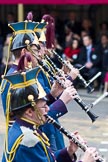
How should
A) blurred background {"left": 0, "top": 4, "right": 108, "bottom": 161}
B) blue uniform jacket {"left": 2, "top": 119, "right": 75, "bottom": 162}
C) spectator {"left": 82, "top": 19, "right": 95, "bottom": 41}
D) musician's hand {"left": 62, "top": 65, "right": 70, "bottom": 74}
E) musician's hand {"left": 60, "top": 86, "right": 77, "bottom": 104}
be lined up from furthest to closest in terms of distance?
spectator {"left": 82, "top": 19, "right": 95, "bottom": 41} → blurred background {"left": 0, "top": 4, "right": 108, "bottom": 161} → musician's hand {"left": 62, "top": 65, "right": 70, "bottom": 74} → musician's hand {"left": 60, "top": 86, "right": 77, "bottom": 104} → blue uniform jacket {"left": 2, "top": 119, "right": 75, "bottom": 162}

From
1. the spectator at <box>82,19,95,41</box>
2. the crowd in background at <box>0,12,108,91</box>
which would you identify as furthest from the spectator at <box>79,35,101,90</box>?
the spectator at <box>82,19,95,41</box>

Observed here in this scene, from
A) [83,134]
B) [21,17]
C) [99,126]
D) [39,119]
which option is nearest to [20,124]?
[39,119]

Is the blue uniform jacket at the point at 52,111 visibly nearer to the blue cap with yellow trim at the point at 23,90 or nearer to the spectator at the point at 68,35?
the blue cap with yellow trim at the point at 23,90

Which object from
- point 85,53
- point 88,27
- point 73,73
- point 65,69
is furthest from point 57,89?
point 88,27

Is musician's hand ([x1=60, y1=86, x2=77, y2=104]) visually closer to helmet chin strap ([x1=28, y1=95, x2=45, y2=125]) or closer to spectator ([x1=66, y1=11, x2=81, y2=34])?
helmet chin strap ([x1=28, y1=95, x2=45, y2=125])

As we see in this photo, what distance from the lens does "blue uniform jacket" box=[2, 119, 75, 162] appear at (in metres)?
3.55

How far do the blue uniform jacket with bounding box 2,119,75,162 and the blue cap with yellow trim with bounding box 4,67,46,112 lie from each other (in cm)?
12

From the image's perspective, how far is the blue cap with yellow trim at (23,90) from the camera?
3.58 metres

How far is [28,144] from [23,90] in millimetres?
340

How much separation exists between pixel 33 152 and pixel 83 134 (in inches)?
215

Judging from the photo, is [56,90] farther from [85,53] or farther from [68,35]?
[68,35]

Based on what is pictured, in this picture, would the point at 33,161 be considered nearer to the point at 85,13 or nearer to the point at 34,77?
the point at 34,77

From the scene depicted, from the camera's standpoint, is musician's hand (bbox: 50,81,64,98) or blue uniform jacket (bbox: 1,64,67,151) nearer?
blue uniform jacket (bbox: 1,64,67,151)

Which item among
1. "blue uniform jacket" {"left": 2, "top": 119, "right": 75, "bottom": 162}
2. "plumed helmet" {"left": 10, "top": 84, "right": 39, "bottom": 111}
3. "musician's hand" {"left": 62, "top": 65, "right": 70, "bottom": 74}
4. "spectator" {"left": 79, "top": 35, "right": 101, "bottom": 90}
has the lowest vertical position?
"spectator" {"left": 79, "top": 35, "right": 101, "bottom": 90}
